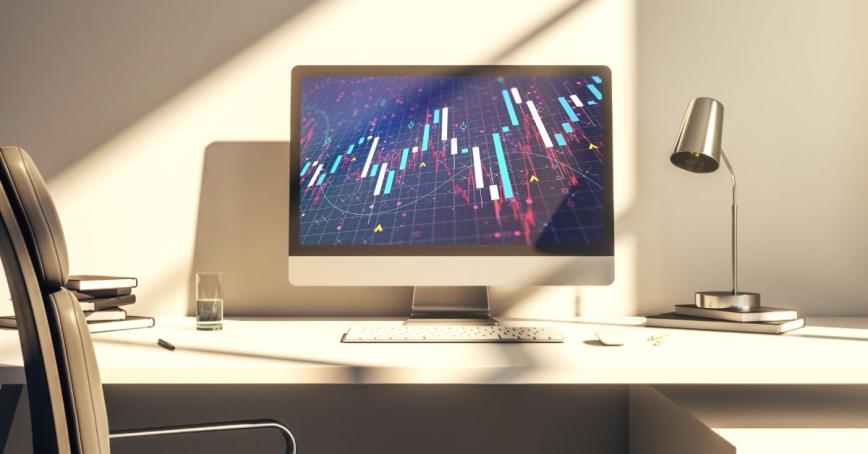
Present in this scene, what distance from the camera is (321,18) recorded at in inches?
77.8

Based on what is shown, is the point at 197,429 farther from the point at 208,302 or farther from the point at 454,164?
the point at 454,164

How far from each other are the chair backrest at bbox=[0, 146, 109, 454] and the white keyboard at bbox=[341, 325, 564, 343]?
62cm

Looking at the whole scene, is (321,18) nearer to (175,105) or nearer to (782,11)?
(175,105)

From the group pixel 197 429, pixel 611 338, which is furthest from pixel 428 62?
pixel 197 429

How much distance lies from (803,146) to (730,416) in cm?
103

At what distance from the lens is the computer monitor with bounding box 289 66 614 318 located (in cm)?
160

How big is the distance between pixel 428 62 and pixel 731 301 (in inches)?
41.4

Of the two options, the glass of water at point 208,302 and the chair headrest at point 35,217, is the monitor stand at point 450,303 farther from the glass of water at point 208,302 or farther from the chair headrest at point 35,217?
the chair headrest at point 35,217

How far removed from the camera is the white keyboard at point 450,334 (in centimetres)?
131

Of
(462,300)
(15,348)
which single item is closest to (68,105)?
(15,348)

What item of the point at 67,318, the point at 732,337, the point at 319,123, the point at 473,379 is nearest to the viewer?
the point at 67,318

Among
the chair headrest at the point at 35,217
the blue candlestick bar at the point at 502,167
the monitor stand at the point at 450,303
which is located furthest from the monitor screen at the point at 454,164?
the chair headrest at the point at 35,217

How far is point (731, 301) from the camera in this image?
5.27 ft

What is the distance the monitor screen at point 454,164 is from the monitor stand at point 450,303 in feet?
0.48
